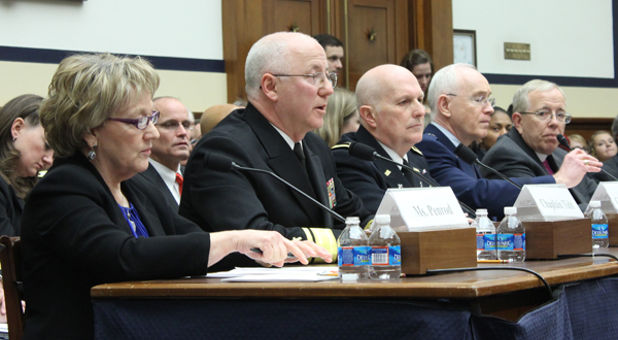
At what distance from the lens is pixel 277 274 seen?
1905mm

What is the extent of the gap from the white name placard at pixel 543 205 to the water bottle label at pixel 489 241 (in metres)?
0.10

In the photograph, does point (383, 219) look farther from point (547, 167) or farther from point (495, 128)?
point (495, 128)

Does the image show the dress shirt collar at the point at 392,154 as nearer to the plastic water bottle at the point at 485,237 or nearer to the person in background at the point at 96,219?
the plastic water bottle at the point at 485,237

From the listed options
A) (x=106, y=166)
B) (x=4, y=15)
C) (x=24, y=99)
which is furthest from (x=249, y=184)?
(x=4, y=15)

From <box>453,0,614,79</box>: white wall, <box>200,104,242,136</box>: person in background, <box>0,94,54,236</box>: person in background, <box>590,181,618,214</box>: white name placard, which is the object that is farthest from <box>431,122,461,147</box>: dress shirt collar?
<box>453,0,614,79</box>: white wall

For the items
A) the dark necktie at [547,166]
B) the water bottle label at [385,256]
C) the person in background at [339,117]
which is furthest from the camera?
the dark necktie at [547,166]

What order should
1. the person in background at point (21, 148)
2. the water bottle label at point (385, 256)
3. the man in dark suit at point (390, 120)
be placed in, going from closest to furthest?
the water bottle label at point (385, 256) → the man in dark suit at point (390, 120) → the person in background at point (21, 148)

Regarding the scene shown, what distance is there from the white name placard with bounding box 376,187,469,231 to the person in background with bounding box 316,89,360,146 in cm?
240

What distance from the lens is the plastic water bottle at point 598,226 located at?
270 cm

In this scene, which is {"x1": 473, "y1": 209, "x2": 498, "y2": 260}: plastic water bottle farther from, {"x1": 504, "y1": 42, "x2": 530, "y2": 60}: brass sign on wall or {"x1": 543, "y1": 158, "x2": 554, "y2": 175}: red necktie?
{"x1": 504, "y1": 42, "x2": 530, "y2": 60}: brass sign on wall

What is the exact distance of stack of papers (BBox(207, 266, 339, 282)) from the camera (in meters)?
1.77

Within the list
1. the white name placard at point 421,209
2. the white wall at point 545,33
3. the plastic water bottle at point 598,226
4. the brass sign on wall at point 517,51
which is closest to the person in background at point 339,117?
the plastic water bottle at point 598,226

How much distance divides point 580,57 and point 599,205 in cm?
585

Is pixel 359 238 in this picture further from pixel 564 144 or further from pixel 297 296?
pixel 564 144
